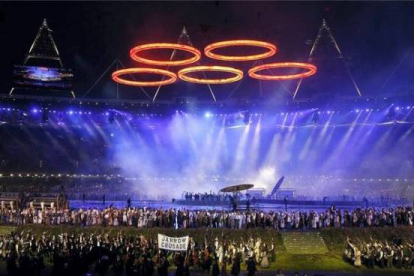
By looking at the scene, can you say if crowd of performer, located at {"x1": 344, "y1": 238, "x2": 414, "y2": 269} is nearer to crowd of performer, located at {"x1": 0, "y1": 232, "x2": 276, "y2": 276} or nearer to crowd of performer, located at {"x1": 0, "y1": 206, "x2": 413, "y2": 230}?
crowd of performer, located at {"x1": 0, "y1": 206, "x2": 413, "y2": 230}

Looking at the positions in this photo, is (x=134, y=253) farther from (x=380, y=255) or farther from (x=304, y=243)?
(x=380, y=255)

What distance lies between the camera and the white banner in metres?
18.9

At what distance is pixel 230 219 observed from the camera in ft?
82.2

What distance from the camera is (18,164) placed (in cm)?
5012

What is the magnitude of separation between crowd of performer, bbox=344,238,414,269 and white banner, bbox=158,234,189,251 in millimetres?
9676

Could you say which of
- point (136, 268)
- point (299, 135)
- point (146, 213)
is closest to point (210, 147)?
point (299, 135)

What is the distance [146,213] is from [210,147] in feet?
106

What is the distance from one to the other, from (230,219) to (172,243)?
682 centimetres

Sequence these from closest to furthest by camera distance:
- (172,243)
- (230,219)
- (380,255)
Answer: (172,243)
(380,255)
(230,219)

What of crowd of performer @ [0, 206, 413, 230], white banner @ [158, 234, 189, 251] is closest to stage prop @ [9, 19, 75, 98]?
crowd of performer @ [0, 206, 413, 230]

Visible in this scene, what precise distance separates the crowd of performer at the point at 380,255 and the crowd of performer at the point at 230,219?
3064 millimetres

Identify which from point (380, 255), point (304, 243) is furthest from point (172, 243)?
point (380, 255)

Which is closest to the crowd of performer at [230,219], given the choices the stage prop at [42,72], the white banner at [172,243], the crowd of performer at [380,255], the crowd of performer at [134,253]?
the crowd of performer at [134,253]

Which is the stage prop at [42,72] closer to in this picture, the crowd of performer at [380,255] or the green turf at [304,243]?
the green turf at [304,243]
